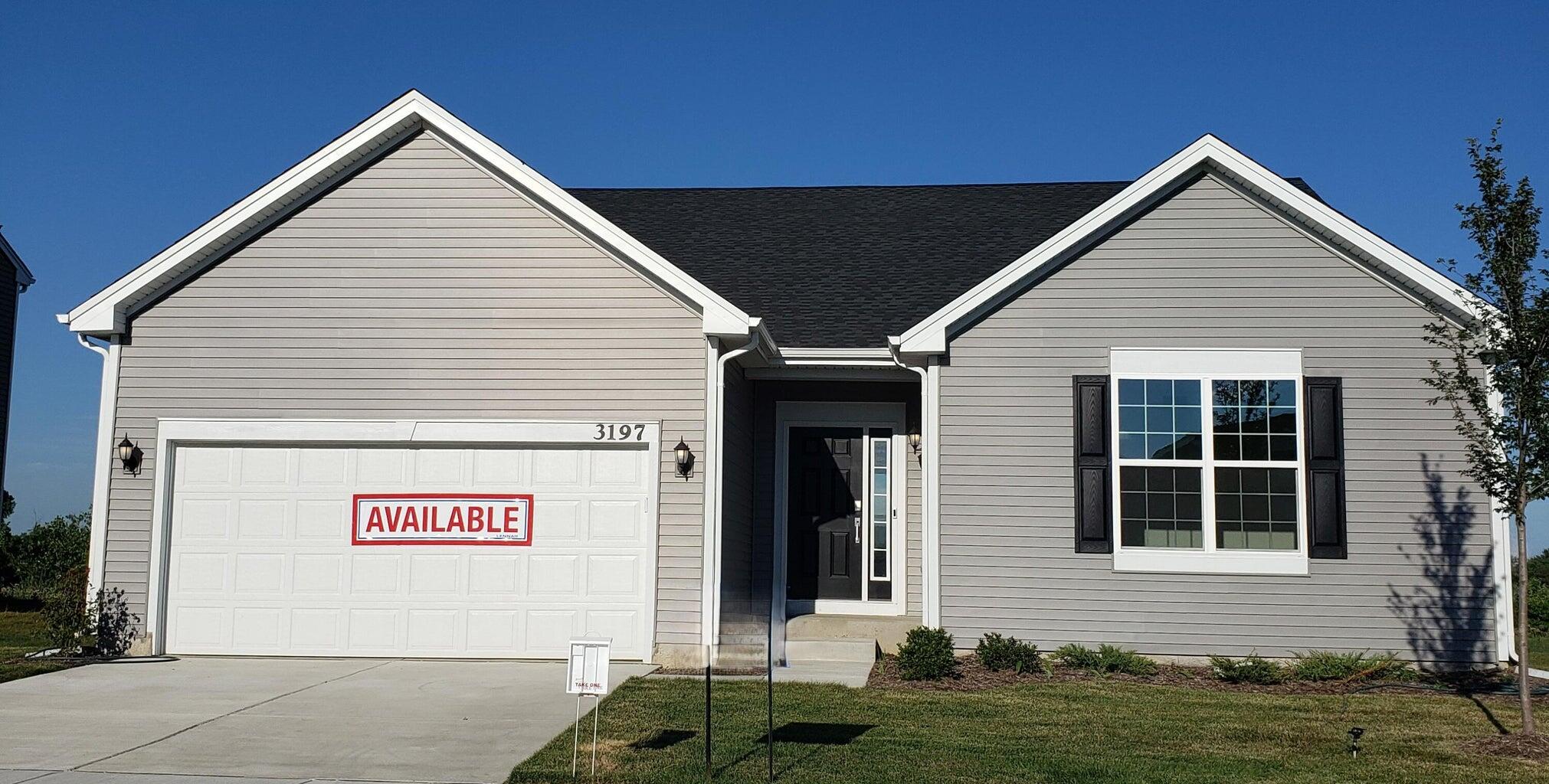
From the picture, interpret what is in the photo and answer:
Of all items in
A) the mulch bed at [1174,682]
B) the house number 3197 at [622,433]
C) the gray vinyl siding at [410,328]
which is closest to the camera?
the mulch bed at [1174,682]

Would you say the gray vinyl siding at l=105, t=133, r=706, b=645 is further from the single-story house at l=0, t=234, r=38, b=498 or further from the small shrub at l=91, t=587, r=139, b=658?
the single-story house at l=0, t=234, r=38, b=498

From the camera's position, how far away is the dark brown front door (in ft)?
44.3

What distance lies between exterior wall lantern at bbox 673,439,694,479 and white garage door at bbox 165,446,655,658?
0.29 meters

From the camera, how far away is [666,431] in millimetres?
11586

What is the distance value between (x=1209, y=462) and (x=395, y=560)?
7466 mm

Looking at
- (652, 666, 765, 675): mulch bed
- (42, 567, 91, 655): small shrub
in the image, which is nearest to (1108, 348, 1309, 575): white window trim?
(652, 666, 765, 675): mulch bed

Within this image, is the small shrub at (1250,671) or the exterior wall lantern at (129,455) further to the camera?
the exterior wall lantern at (129,455)

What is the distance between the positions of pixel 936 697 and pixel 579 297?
4.84 meters

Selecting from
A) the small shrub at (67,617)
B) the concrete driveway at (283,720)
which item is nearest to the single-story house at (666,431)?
the small shrub at (67,617)

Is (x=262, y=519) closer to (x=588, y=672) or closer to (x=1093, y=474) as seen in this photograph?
(x=588, y=672)

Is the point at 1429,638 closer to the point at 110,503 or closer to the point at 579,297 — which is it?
the point at 579,297

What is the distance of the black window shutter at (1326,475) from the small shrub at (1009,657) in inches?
104

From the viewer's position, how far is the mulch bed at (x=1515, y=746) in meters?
8.09

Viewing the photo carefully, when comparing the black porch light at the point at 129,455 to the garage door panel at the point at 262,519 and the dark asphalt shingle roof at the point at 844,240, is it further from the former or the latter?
the dark asphalt shingle roof at the point at 844,240
